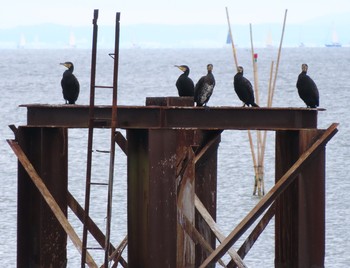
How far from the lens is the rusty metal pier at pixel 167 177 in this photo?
18344 mm

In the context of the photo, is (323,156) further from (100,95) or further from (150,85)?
(150,85)

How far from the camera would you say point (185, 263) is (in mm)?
20891

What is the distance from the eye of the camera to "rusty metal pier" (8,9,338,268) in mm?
18344

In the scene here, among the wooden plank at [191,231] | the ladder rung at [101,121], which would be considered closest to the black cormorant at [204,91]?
the wooden plank at [191,231]

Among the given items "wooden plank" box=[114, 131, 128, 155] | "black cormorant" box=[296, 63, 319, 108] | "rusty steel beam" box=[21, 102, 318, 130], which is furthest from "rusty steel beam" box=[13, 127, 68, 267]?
"black cormorant" box=[296, 63, 319, 108]

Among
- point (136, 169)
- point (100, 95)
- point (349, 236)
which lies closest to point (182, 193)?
point (136, 169)

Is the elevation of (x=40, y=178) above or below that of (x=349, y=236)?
above

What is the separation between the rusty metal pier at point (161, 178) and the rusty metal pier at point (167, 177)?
0.04 feet

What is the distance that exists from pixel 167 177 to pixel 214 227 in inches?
107

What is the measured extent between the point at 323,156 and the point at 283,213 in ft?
3.70

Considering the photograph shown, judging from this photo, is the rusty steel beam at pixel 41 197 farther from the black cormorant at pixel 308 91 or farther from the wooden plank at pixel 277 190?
the black cormorant at pixel 308 91

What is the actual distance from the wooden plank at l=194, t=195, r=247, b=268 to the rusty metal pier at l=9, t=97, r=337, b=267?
69 cm

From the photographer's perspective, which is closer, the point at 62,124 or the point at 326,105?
the point at 62,124

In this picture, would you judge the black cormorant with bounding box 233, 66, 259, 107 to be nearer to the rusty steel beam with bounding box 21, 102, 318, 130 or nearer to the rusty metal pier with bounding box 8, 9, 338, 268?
the rusty metal pier with bounding box 8, 9, 338, 268
